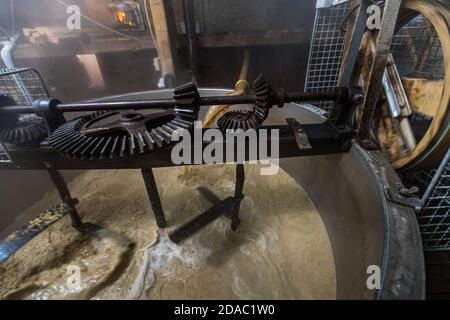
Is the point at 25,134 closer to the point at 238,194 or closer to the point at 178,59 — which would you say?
the point at 238,194

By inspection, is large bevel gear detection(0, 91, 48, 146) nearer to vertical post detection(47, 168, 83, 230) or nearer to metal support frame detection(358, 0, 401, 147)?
vertical post detection(47, 168, 83, 230)

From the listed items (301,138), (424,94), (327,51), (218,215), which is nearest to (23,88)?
(218,215)

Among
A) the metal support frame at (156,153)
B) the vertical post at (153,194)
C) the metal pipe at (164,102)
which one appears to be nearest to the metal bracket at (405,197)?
the metal support frame at (156,153)

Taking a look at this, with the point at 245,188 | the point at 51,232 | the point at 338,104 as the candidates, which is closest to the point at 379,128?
the point at 338,104

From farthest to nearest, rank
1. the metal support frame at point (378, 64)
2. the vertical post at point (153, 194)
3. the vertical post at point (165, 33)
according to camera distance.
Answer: the vertical post at point (165, 33), the vertical post at point (153, 194), the metal support frame at point (378, 64)

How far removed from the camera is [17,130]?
84 centimetres

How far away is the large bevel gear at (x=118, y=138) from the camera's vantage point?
618 mm

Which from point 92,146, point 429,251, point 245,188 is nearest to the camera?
point 92,146

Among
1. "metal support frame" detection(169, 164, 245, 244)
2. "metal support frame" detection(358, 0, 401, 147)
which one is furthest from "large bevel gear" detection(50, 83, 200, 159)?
"metal support frame" detection(358, 0, 401, 147)

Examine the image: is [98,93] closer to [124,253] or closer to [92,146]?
[124,253]

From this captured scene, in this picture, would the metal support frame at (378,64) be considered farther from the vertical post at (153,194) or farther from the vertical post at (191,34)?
the vertical post at (191,34)

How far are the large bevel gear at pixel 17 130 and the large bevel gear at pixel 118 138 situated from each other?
0.17 metres

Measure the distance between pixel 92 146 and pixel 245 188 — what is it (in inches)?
37.8
